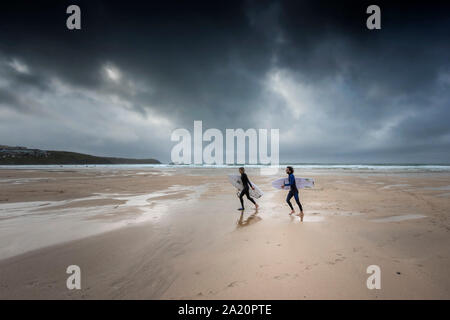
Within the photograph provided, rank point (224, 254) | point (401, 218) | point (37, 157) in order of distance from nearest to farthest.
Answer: point (224, 254) < point (401, 218) < point (37, 157)

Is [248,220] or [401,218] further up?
[401,218]

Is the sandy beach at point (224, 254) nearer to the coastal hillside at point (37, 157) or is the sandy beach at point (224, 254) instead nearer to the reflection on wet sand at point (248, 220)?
the reflection on wet sand at point (248, 220)

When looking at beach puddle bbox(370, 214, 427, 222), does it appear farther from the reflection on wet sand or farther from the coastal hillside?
the coastal hillside

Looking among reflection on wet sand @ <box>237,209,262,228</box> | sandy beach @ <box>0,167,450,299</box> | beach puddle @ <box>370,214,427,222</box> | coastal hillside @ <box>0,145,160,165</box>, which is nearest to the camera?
sandy beach @ <box>0,167,450,299</box>

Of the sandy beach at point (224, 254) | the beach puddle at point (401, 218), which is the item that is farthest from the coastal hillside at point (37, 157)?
the beach puddle at point (401, 218)

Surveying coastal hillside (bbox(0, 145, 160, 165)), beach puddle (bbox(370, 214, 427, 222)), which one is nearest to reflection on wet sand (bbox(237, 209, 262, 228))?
beach puddle (bbox(370, 214, 427, 222))

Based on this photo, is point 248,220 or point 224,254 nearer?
point 224,254

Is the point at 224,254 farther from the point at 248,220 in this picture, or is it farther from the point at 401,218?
the point at 401,218

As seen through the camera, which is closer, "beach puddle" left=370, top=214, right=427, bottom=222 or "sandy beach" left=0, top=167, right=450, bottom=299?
"sandy beach" left=0, top=167, right=450, bottom=299

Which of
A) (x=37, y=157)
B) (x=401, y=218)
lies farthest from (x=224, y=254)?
(x=37, y=157)

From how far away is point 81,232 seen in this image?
18.0 feet
